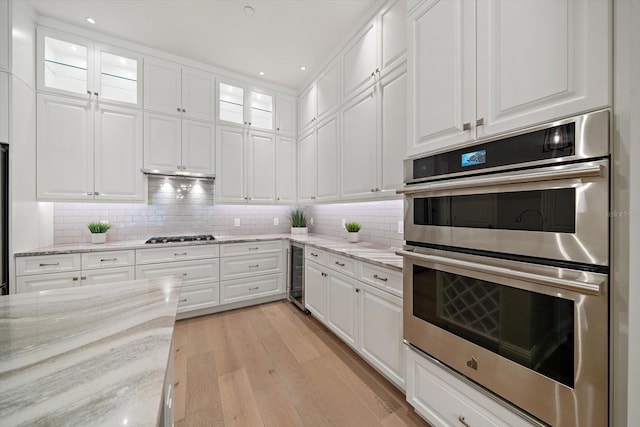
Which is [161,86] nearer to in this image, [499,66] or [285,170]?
Answer: [285,170]

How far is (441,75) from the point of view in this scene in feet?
4.26

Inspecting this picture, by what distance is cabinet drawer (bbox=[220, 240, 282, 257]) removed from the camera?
3075 millimetres

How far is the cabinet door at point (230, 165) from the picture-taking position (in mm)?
3254

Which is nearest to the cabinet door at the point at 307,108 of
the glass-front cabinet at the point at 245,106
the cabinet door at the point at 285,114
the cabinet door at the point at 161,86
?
the cabinet door at the point at 285,114

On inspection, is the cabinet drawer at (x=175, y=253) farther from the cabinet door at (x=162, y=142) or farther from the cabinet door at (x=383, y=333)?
the cabinet door at (x=383, y=333)

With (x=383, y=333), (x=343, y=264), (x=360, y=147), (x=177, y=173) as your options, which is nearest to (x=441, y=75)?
(x=360, y=147)

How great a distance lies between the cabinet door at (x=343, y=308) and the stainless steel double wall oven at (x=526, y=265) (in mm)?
759

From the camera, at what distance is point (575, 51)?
2.78 ft

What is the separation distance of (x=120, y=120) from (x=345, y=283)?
2.97 metres

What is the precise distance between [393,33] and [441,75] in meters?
1.00

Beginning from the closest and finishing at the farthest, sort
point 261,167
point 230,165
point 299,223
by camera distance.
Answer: point 230,165 → point 261,167 → point 299,223

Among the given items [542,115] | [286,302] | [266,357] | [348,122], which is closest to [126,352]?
[542,115]

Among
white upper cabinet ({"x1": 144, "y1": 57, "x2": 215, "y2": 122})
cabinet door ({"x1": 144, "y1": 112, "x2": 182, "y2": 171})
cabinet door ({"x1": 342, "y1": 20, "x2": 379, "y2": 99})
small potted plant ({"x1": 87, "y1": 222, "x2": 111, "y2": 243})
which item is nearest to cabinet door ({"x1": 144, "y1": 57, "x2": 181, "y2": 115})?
white upper cabinet ({"x1": 144, "y1": 57, "x2": 215, "y2": 122})

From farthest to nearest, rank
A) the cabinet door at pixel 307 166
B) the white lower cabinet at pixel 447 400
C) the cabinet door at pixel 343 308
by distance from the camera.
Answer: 1. the cabinet door at pixel 307 166
2. the cabinet door at pixel 343 308
3. the white lower cabinet at pixel 447 400
